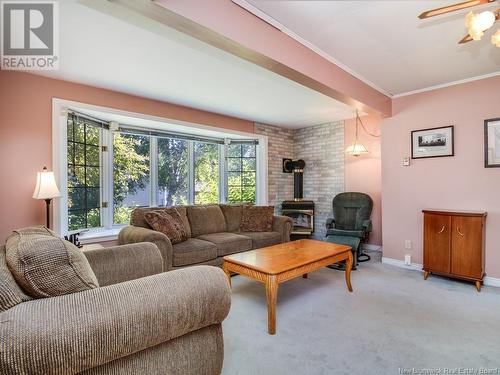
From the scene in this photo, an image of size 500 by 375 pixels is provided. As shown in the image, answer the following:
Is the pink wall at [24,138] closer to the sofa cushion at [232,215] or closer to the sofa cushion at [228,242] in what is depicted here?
the sofa cushion at [228,242]

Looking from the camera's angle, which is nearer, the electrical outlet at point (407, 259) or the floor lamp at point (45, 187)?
the floor lamp at point (45, 187)

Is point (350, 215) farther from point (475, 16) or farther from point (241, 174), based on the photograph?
point (475, 16)

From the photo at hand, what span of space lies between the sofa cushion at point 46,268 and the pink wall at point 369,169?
4.40 metres

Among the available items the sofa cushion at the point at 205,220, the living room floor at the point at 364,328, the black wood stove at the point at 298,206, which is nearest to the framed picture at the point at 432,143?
the living room floor at the point at 364,328

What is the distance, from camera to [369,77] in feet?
10.3

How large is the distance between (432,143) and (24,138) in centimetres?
460

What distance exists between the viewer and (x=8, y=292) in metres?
1.00

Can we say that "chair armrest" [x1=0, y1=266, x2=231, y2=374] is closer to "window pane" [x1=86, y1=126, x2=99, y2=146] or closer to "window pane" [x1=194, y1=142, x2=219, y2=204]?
"window pane" [x1=86, y1=126, x2=99, y2=146]

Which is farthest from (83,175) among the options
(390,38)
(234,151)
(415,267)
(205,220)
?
(415,267)

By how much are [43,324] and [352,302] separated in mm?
2435

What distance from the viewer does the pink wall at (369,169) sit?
457 centimetres

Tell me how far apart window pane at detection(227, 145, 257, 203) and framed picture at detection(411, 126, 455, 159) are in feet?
8.72

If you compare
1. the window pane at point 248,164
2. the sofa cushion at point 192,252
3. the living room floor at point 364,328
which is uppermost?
the window pane at point 248,164

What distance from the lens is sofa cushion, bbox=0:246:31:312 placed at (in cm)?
98
